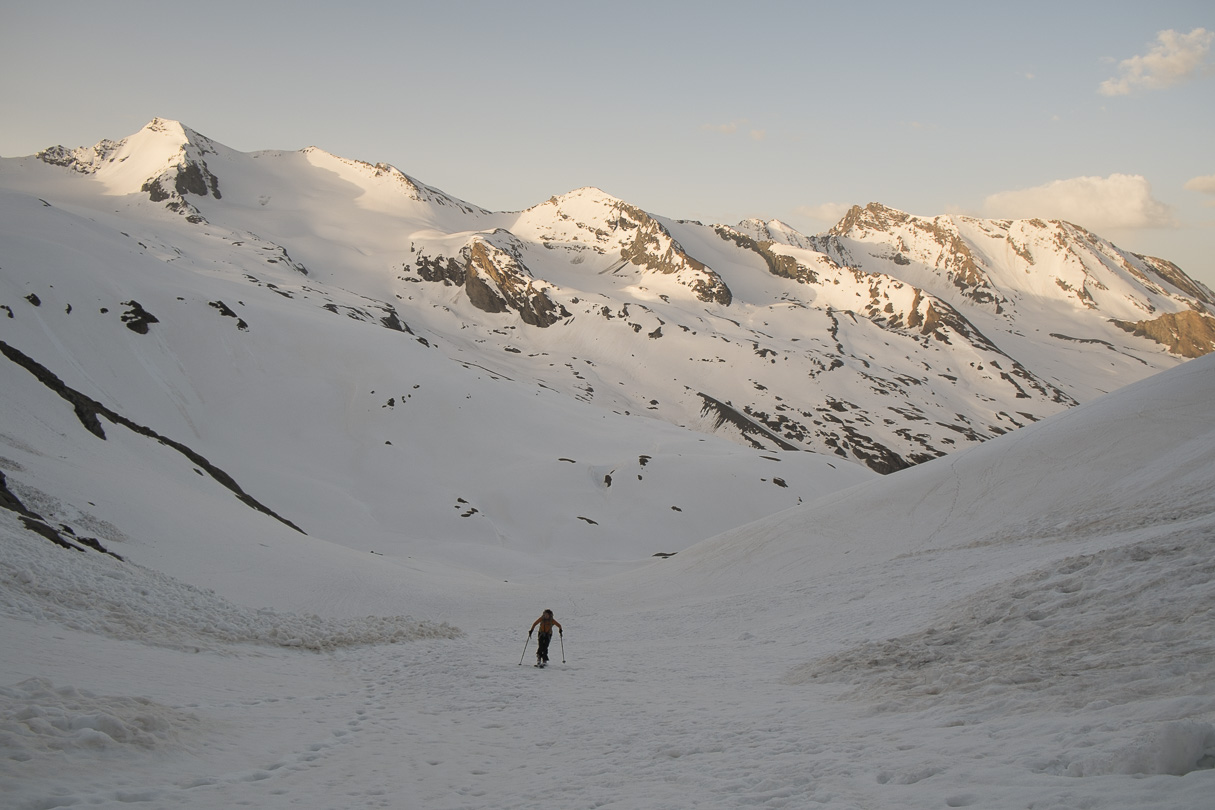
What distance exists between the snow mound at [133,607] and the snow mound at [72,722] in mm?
5345

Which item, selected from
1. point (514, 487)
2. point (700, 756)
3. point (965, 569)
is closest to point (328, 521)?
point (514, 487)

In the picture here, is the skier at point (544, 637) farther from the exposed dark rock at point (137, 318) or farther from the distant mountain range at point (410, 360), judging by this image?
the exposed dark rock at point (137, 318)

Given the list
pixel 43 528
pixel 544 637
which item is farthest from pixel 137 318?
pixel 544 637

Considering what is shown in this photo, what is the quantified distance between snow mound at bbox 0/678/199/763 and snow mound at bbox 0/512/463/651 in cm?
535

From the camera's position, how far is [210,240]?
154625 millimetres

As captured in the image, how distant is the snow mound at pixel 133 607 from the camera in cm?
1334

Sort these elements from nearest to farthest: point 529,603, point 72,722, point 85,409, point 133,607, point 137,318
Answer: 1. point 72,722
2. point 133,607
3. point 529,603
4. point 85,409
5. point 137,318

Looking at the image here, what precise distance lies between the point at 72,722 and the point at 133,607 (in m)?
8.41

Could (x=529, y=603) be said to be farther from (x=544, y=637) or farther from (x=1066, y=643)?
(x=1066, y=643)

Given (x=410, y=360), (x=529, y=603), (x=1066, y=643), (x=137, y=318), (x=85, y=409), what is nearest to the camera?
(x=1066, y=643)

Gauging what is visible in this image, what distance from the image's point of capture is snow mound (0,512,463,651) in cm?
1334

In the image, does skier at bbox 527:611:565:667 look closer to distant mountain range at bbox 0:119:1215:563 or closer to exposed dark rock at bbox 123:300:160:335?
distant mountain range at bbox 0:119:1215:563

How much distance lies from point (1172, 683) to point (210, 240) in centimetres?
17907

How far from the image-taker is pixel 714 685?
13359 mm
